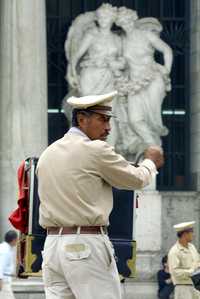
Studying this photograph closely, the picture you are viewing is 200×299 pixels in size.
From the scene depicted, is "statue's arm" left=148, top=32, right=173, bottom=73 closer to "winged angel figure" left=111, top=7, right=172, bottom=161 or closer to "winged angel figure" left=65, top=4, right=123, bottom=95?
"winged angel figure" left=111, top=7, right=172, bottom=161

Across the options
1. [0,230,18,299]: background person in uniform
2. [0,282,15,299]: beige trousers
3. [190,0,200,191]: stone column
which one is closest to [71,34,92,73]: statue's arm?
[190,0,200,191]: stone column

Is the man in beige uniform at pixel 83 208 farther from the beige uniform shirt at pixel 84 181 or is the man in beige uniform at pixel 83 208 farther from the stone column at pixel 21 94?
the stone column at pixel 21 94

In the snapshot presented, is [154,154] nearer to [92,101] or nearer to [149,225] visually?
[92,101]

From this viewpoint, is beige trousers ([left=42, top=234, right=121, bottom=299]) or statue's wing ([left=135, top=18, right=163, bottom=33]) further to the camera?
statue's wing ([left=135, top=18, right=163, bottom=33])

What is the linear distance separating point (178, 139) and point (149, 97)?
1279mm

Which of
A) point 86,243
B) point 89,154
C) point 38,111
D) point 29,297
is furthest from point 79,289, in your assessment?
point 38,111

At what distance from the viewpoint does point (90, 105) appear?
7398 mm

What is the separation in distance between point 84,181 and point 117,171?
0.64 feet

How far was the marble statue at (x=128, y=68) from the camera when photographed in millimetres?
23906

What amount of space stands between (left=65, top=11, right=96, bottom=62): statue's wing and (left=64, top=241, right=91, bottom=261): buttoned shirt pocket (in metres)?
16.8

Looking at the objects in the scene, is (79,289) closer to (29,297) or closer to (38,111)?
(29,297)

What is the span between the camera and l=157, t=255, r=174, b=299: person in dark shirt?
2112 cm

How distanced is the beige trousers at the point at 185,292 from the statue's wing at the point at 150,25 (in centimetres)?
751

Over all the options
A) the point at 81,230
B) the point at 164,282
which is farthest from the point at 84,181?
the point at 164,282
